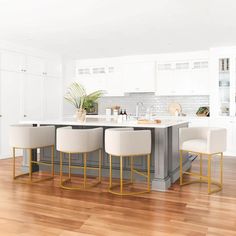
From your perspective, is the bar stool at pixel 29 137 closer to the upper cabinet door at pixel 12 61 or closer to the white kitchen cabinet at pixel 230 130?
the upper cabinet door at pixel 12 61

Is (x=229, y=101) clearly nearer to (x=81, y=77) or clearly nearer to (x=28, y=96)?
(x=81, y=77)

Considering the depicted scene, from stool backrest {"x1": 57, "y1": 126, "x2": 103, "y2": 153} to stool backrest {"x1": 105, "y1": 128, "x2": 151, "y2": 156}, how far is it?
13.6 inches

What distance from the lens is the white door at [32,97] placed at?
6.90 meters

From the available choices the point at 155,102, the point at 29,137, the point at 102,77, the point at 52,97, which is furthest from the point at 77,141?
the point at 102,77

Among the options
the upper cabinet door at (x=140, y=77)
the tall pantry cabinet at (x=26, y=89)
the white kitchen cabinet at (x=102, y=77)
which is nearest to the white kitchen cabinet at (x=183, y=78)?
the upper cabinet door at (x=140, y=77)

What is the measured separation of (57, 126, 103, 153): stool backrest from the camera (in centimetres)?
393

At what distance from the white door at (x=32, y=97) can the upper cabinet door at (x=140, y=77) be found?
7.34 feet

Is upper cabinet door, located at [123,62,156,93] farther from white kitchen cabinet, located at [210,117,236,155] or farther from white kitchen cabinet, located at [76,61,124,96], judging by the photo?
white kitchen cabinet, located at [210,117,236,155]

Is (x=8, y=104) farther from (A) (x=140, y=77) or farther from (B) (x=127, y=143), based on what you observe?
(B) (x=127, y=143)

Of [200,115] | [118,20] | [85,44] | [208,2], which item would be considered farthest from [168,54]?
[208,2]

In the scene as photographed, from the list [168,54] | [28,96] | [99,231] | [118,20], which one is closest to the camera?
[99,231]

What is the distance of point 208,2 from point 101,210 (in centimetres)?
300

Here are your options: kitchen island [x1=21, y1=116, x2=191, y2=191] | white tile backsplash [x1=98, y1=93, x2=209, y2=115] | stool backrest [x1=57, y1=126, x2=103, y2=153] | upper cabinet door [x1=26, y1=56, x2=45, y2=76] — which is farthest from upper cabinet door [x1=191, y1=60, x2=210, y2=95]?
stool backrest [x1=57, y1=126, x2=103, y2=153]

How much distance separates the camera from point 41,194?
3764mm
